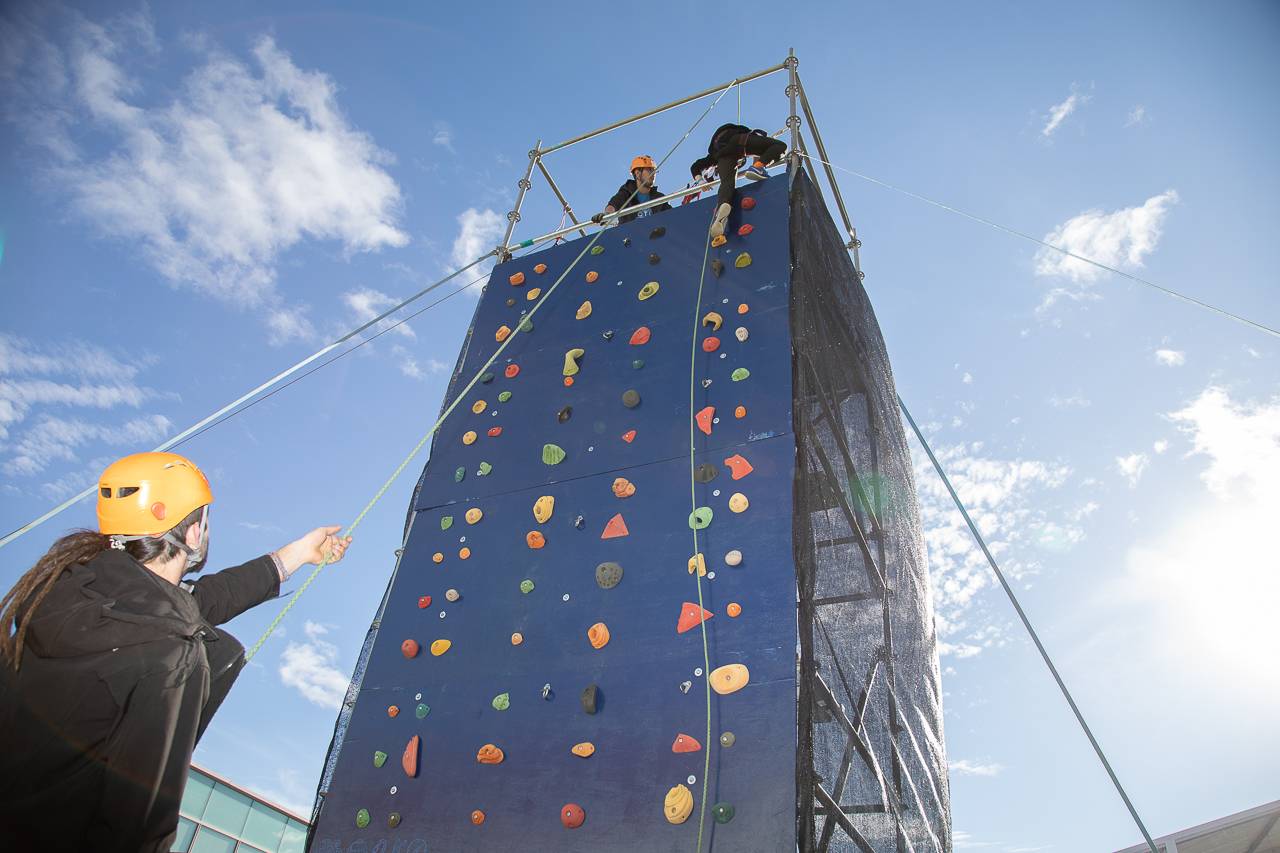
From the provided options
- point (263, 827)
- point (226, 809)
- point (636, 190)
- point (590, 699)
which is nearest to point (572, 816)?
point (590, 699)

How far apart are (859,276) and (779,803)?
12.9 ft

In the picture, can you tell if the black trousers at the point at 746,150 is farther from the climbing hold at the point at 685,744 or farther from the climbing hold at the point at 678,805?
the climbing hold at the point at 678,805

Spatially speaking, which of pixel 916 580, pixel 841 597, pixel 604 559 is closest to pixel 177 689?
pixel 604 559

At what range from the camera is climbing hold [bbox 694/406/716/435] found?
328 centimetres

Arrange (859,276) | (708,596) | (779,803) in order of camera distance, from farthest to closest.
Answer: (859,276) < (708,596) < (779,803)

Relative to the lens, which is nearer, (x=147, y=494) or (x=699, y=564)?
(x=147, y=494)

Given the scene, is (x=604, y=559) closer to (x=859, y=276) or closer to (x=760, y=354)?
(x=760, y=354)

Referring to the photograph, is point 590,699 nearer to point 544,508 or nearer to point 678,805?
point 678,805

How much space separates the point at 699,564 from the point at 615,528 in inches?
18.1

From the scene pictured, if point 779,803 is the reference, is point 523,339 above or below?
above

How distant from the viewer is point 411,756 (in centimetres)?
312

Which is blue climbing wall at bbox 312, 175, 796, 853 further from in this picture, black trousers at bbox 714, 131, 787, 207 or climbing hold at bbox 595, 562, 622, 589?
black trousers at bbox 714, 131, 787, 207

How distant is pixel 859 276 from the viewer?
5387mm

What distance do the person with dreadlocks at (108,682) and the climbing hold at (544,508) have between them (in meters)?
1.85
